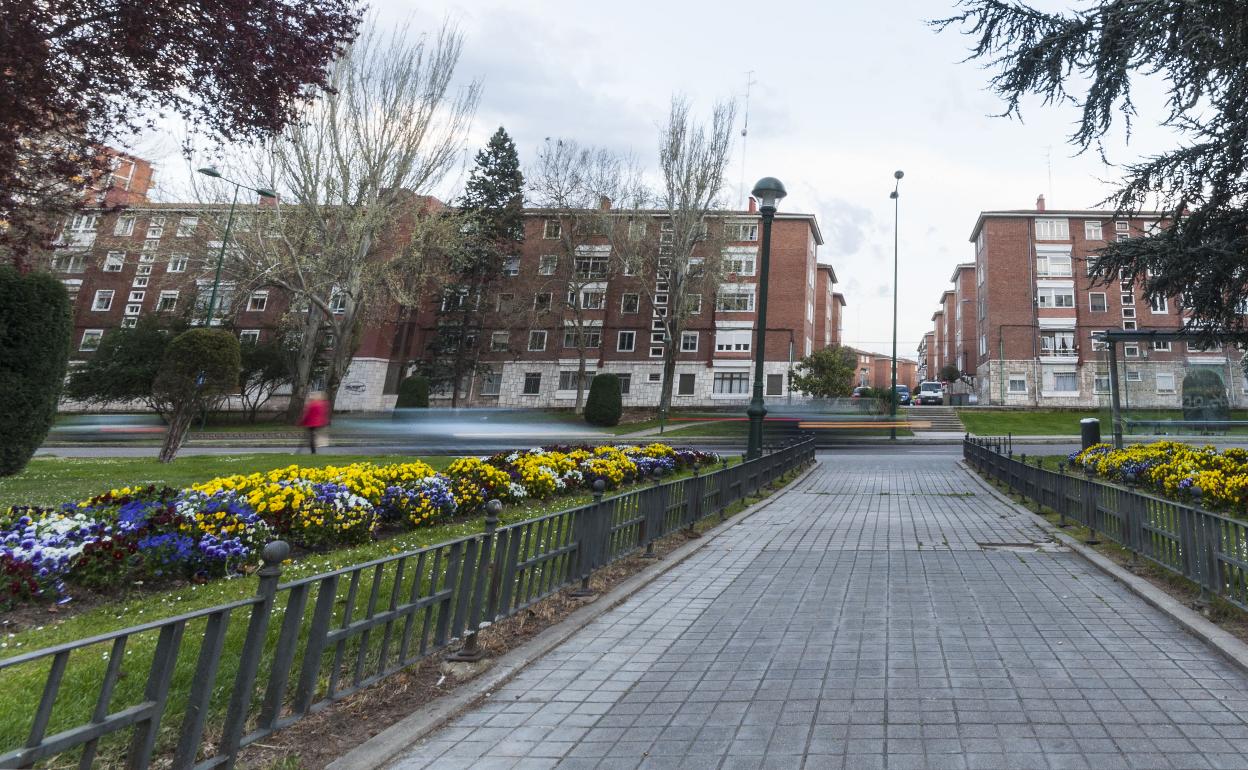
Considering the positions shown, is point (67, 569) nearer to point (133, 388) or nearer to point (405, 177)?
point (405, 177)

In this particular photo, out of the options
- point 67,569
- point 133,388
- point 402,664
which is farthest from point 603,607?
point 133,388

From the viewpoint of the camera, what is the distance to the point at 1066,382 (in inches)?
1885

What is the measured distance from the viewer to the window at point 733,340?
155ft

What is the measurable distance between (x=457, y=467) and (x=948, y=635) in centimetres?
687

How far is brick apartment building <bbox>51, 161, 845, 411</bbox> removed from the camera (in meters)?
45.8

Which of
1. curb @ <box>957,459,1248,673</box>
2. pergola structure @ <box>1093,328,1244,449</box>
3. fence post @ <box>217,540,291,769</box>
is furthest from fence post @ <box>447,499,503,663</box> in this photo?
pergola structure @ <box>1093,328,1244,449</box>

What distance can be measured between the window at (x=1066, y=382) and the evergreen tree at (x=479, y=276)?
4045cm

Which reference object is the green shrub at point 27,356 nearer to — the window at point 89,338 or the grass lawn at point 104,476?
the grass lawn at point 104,476

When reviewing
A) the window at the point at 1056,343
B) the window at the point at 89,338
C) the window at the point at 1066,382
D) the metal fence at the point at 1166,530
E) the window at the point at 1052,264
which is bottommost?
the metal fence at the point at 1166,530

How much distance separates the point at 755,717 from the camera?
345 centimetres

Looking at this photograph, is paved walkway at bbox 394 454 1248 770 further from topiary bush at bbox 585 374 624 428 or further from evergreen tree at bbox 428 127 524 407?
evergreen tree at bbox 428 127 524 407

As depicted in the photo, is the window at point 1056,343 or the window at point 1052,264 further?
the window at point 1052,264

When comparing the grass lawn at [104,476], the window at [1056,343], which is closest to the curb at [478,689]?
the grass lawn at [104,476]

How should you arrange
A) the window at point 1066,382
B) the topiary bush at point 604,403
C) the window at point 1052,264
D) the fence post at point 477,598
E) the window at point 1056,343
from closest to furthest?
the fence post at point 477,598 < the topiary bush at point 604,403 < the window at point 1066,382 < the window at point 1056,343 < the window at point 1052,264
